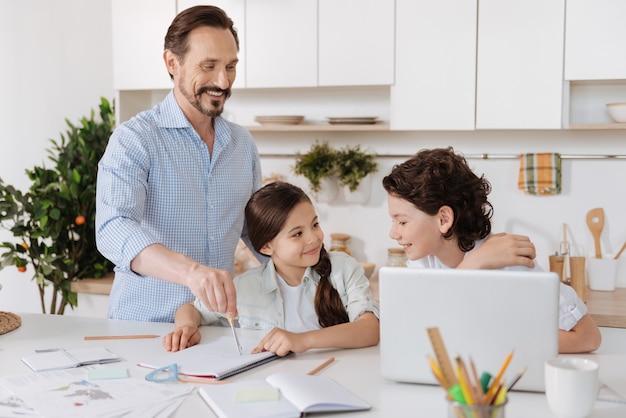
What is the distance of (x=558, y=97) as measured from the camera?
3.06 metres

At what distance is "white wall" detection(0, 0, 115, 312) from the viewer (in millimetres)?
3990

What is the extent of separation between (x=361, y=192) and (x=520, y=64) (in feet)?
3.10

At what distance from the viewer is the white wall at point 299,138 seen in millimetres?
3363

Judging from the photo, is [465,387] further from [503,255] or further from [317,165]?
[317,165]

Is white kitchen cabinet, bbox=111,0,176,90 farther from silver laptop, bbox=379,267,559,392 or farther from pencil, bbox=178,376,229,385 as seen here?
silver laptop, bbox=379,267,559,392

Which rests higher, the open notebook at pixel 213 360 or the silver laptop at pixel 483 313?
the silver laptop at pixel 483 313

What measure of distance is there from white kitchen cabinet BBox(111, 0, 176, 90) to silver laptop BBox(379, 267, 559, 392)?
2407 millimetres

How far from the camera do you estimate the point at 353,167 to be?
11.5 feet

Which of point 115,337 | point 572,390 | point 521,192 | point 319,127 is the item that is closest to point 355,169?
point 319,127

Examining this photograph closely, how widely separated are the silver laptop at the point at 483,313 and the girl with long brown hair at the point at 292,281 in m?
0.49

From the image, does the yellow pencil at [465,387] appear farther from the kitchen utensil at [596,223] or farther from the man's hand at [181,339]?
the kitchen utensil at [596,223]

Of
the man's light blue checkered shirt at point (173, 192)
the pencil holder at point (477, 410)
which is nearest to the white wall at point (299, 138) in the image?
the man's light blue checkered shirt at point (173, 192)

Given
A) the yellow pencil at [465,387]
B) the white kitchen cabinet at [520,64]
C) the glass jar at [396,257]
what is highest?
the white kitchen cabinet at [520,64]

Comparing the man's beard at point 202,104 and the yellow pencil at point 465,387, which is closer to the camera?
the yellow pencil at point 465,387
